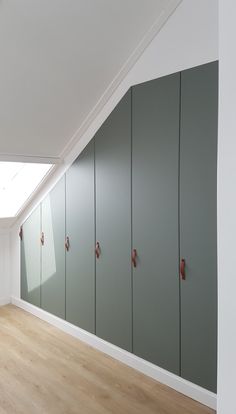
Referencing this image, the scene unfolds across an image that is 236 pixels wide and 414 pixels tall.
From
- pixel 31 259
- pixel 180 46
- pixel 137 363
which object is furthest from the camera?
pixel 31 259

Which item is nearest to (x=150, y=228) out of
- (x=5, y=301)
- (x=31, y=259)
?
(x=31, y=259)

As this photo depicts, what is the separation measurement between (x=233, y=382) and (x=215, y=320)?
1.16 metres

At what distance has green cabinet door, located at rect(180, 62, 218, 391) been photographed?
2527 millimetres

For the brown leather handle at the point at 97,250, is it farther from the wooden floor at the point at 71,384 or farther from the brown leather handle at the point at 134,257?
the wooden floor at the point at 71,384

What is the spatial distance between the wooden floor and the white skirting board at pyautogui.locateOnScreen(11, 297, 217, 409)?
0.04 metres

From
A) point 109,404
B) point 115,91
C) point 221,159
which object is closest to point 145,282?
point 109,404

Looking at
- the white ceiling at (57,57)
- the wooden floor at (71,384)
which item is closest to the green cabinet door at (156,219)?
the wooden floor at (71,384)

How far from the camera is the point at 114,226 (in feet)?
10.8

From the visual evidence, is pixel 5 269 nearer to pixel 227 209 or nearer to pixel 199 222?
pixel 199 222

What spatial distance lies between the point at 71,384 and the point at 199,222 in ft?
4.86

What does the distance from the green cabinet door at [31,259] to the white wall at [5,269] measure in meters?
0.30

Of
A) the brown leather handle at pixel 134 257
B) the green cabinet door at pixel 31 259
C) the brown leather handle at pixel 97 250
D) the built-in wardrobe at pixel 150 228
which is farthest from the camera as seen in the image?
the green cabinet door at pixel 31 259

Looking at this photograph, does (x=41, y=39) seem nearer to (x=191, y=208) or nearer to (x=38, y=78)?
(x=38, y=78)

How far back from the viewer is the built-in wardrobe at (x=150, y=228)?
2.58m
